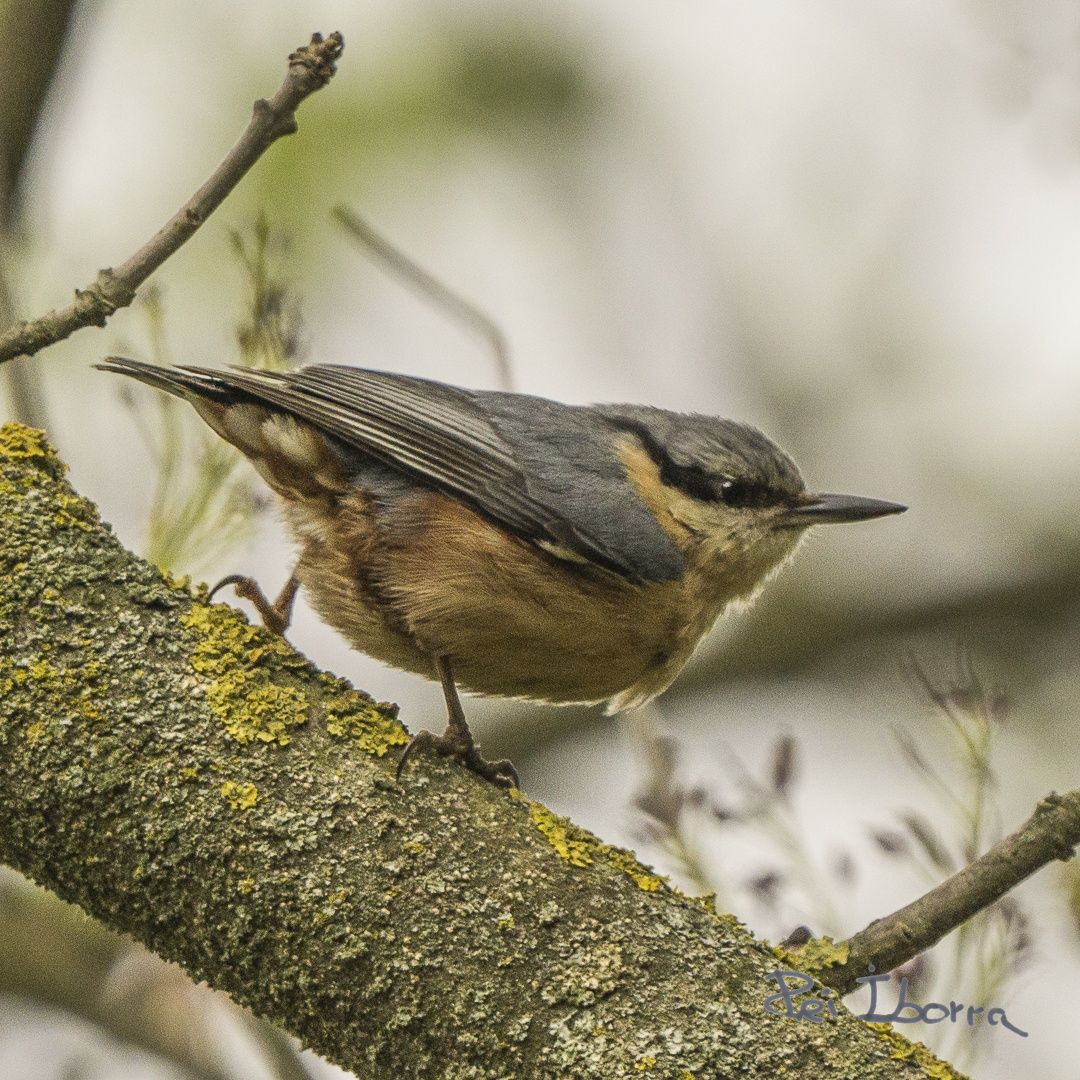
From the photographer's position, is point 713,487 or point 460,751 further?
point 713,487

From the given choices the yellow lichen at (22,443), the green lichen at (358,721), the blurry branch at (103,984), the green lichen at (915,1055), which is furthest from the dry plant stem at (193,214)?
the green lichen at (915,1055)

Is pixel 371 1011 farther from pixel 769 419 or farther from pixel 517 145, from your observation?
pixel 517 145

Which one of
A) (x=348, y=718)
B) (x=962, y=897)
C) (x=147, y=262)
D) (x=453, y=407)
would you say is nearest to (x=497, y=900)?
(x=348, y=718)

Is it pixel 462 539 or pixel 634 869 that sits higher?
pixel 462 539

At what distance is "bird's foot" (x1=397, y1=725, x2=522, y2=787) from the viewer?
228 centimetres

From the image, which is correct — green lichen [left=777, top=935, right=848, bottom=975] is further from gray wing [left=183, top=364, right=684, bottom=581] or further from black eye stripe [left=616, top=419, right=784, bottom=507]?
black eye stripe [left=616, top=419, right=784, bottom=507]

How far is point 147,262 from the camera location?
8.55 feet

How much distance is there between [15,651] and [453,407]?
65.8 inches

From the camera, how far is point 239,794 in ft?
6.82

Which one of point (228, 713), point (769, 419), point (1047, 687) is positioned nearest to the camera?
point (228, 713)

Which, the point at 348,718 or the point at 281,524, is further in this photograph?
the point at 281,524

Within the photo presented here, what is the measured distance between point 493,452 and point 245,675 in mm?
1385

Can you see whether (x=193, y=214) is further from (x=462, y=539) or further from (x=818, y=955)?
(x=818, y=955)

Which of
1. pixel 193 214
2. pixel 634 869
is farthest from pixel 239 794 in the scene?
pixel 193 214
